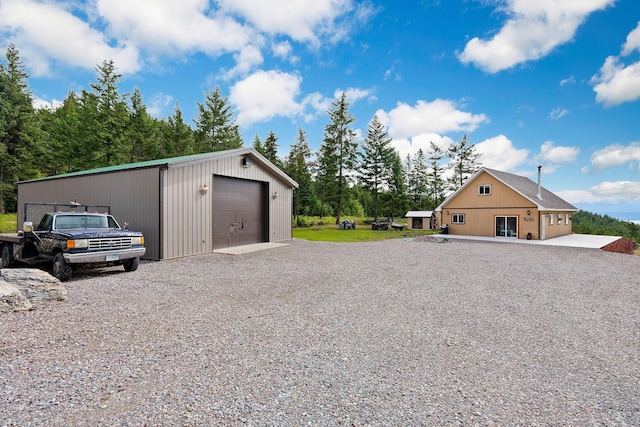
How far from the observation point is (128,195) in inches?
453

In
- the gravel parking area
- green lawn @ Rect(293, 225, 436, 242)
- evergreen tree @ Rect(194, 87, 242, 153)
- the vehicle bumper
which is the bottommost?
the gravel parking area

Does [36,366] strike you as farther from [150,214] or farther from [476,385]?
[150,214]

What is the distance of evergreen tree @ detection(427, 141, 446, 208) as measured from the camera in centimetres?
4294

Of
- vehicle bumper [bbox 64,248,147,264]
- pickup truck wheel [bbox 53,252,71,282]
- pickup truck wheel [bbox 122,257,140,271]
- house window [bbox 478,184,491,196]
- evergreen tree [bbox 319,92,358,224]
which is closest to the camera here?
vehicle bumper [bbox 64,248,147,264]

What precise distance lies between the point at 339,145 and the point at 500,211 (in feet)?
68.5

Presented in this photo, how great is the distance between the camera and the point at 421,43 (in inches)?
655

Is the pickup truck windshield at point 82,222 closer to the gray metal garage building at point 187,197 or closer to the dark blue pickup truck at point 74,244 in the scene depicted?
the dark blue pickup truck at point 74,244

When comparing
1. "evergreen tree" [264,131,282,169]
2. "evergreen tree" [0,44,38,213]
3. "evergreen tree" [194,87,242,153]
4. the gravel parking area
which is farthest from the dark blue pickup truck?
"evergreen tree" [264,131,282,169]

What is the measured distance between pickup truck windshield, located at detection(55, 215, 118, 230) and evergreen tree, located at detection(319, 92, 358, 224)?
29408 mm

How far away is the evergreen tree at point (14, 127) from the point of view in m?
25.9

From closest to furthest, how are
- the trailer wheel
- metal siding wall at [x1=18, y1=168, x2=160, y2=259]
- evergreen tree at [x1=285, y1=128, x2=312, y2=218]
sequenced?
the trailer wheel → metal siding wall at [x1=18, y1=168, x2=160, y2=259] → evergreen tree at [x1=285, y1=128, x2=312, y2=218]

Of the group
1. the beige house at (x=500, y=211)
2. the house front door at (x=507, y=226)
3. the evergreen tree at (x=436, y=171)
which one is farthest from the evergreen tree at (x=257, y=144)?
the house front door at (x=507, y=226)

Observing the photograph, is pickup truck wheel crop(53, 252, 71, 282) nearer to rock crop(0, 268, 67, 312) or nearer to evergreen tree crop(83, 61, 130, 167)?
rock crop(0, 268, 67, 312)

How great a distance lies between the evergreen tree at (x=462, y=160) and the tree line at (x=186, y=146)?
0.41 feet
